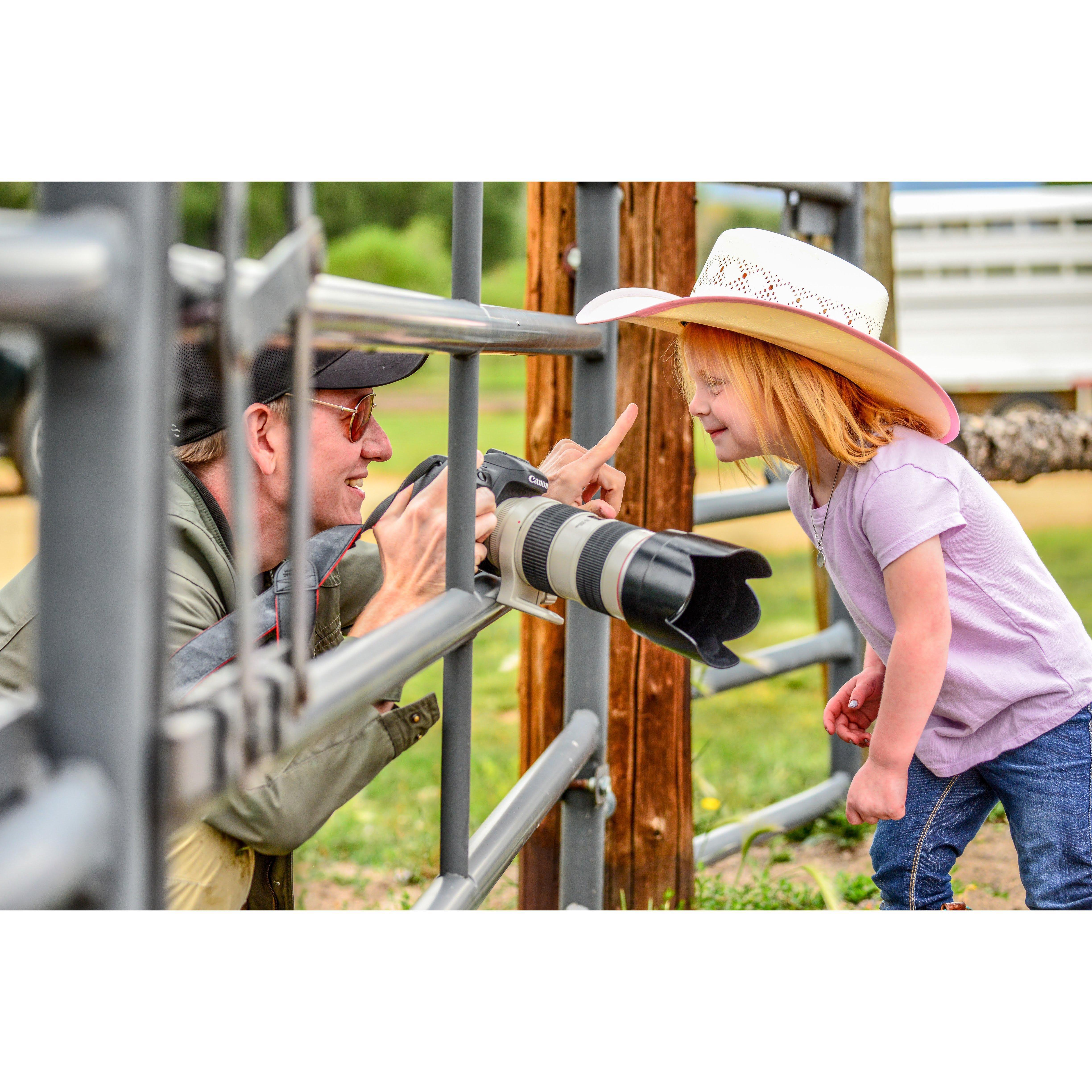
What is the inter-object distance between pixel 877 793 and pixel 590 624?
463 mm

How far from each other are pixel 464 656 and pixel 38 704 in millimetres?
609

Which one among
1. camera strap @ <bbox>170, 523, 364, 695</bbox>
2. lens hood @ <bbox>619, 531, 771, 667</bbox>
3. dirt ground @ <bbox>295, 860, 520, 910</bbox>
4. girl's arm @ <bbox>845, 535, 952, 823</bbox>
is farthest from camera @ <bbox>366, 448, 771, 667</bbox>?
dirt ground @ <bbox>295, 860, 520, 910</bbox>

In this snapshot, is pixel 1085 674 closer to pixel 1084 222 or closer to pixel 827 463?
pixel 827 463

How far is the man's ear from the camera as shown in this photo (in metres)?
1.35

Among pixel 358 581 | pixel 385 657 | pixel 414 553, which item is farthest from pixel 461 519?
pixel 358 581

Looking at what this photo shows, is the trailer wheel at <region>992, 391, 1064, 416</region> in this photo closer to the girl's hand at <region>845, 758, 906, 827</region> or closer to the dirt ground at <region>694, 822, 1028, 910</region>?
the dirt ground at <region>694, 822, 1028, 910</region>

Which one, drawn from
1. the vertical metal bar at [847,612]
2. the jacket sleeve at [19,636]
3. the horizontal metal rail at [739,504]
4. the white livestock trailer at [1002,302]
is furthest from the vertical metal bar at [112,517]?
the white livestock trailer at [1002,302]

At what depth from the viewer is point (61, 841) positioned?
0.38 meters

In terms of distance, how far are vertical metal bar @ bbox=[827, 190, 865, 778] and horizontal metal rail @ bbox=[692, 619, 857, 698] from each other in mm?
21

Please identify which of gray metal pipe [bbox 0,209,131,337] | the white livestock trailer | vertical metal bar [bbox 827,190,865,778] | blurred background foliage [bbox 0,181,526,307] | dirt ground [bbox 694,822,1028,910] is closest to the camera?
gray metal pipe [bbox 0,209,131,337]

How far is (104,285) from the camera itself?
0.38 meters

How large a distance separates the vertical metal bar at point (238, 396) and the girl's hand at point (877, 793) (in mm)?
919

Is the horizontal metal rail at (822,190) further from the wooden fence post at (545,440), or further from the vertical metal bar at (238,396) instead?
the vertical metal bar at (238,396)

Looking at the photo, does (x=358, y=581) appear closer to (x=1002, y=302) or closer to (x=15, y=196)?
(x=15, y=196)
